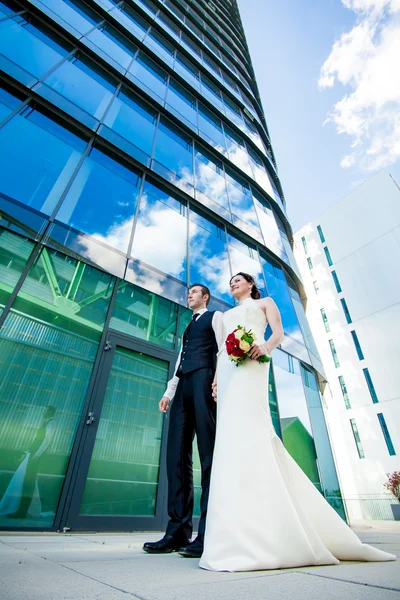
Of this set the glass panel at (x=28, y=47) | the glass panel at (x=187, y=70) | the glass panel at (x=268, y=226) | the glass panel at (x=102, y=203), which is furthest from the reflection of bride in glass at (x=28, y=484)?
the glass panel at (x=187, y=70)

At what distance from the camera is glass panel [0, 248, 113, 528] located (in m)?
3.25

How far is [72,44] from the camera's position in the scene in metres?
7.20

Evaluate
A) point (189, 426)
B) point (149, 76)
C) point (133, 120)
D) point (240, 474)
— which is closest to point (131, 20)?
point (149, 76)

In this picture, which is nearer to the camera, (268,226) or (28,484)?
(28,484)

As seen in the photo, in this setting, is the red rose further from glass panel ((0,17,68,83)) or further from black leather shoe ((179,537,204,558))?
glass panel ((0,17,68,83))

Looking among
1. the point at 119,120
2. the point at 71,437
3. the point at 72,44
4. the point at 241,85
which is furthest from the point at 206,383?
the point at 241,85

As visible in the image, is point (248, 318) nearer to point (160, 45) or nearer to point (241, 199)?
point (241, 199)

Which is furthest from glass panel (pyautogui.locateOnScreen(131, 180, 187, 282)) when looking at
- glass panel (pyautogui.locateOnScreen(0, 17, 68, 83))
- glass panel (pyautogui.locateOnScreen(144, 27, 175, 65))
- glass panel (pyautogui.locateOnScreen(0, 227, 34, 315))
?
glass panel (pyautogui.locateOnScreen(144, 27, 175, 65))

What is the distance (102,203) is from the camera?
18.4 ft

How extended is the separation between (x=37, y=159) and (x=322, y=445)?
28.4ft

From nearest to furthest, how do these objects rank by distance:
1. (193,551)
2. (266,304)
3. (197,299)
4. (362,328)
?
(193,551)
(266,304)
(197,299)
(362,328)

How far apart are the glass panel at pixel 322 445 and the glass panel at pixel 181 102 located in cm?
847

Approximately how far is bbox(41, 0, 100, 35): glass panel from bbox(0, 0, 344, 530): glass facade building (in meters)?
0.05

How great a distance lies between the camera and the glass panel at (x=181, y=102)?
9.19 m
